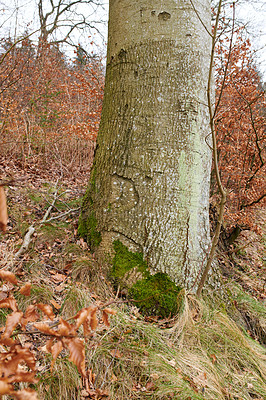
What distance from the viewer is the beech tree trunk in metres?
1.96

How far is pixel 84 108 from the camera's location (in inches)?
255

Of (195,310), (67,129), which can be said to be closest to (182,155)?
(195,310)

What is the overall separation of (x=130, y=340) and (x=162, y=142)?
1.36 metres

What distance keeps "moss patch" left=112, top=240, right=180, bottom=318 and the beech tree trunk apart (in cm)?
5

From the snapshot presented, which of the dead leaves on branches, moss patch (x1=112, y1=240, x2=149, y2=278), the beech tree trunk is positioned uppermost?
the beech tree trunk

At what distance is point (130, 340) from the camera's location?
5.16ft

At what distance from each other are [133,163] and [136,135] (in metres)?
0.22

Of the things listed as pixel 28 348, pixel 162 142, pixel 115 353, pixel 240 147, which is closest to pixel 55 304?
pixel 115 353

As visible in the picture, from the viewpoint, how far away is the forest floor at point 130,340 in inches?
52.1

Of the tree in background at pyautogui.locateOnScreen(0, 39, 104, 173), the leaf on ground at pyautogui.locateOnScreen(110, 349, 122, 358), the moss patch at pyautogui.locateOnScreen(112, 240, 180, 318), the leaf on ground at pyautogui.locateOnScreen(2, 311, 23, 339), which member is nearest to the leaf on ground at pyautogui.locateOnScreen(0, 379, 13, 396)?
the leaf on ground at pyautogui.locateOnScreen(2, 311, 23, 339)

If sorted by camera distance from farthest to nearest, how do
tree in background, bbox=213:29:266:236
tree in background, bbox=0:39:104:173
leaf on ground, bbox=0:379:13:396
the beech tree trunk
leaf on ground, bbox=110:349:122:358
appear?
tree in background, bbox=0:39:104:173
tree in background, bbox=213:29:266:236
the beech tree trunk
leaf on ground, bbox=110:349:122:358
leaf on ground, bbox=0:379:13:396

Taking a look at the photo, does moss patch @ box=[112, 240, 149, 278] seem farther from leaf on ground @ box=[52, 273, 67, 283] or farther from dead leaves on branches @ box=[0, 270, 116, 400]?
dead leaves on branches @ box=[0, 270, 116, 400]

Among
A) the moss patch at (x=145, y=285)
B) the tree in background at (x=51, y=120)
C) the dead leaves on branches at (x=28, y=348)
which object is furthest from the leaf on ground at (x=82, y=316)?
the tree in background at (x=51, y=120)

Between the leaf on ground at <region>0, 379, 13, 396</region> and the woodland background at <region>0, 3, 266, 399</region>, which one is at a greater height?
the leaf on ground at <region>0, 379, 13, 396</region>
